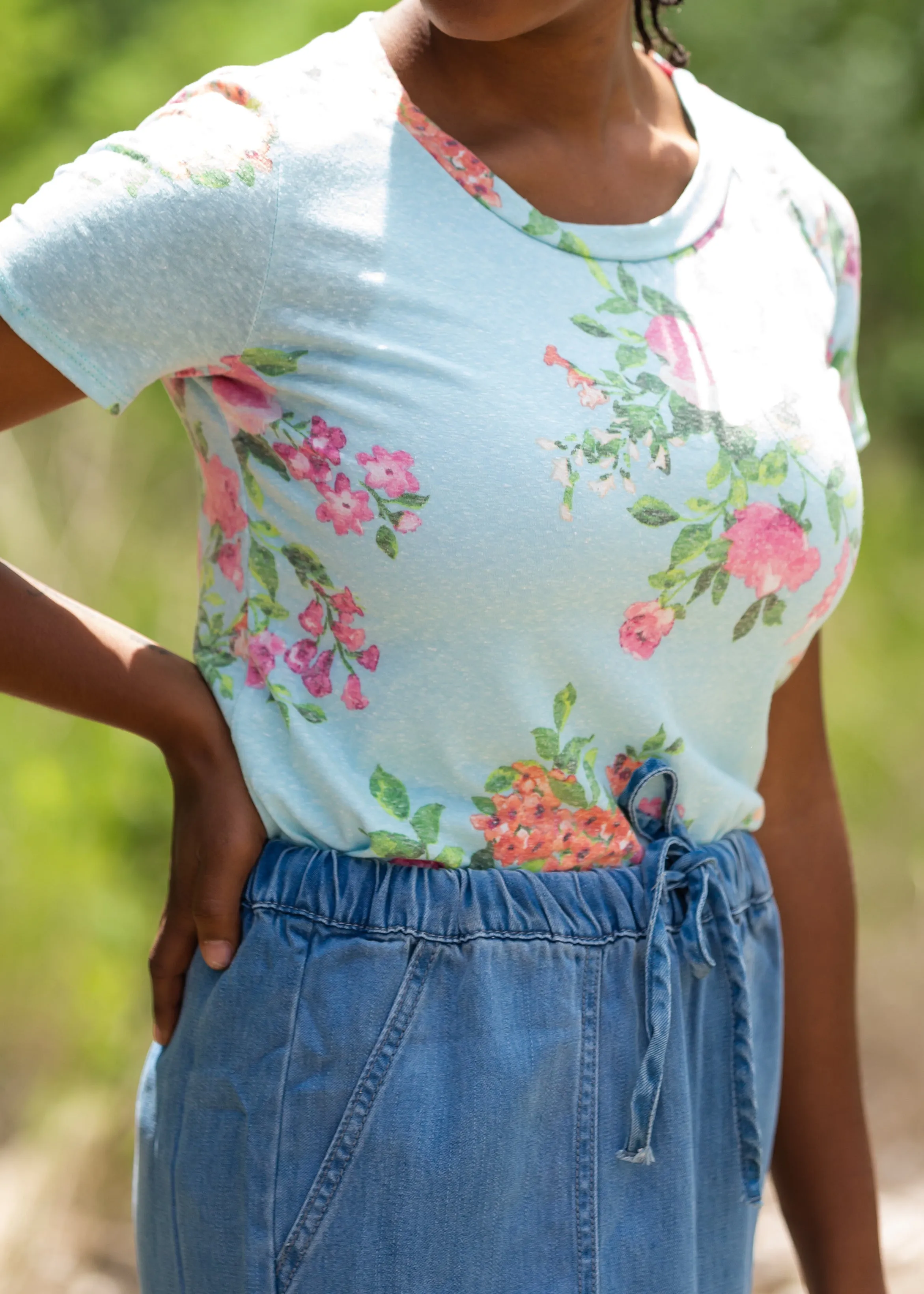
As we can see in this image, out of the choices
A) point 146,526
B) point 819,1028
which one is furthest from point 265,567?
point 146,526

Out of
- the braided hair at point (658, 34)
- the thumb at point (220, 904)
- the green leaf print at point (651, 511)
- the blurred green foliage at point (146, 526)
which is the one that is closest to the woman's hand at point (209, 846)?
the thumb at point (220, 904)

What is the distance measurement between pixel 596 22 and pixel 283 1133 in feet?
2.93

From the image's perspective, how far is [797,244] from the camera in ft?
3.90

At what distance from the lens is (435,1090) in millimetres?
972

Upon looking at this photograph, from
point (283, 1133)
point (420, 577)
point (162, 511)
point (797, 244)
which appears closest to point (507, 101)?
point (797, 244)

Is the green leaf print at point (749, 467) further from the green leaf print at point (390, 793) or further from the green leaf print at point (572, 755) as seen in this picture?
the green leaf print at point (390, 793)

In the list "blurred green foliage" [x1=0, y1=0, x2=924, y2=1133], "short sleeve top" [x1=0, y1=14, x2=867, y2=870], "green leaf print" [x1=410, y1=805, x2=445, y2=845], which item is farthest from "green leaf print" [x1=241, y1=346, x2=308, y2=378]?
"blurred green foliage" [x1=0, y1=0, x2=924, y2=1133]

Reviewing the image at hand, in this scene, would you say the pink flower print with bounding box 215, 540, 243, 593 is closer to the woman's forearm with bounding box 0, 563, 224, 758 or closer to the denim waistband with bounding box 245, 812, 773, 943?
the woman's forearm with bounding box 0, 563, 224, 758

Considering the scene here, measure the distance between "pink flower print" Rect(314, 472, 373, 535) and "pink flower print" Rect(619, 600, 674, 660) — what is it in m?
0.21

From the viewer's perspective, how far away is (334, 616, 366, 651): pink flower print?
0.99 meters

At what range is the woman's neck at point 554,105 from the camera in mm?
1040

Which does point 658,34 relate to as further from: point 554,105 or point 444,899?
point 444,899

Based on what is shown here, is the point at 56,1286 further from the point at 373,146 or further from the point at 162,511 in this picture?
the point at 373,146

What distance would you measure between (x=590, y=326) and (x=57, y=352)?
38 centimetres
